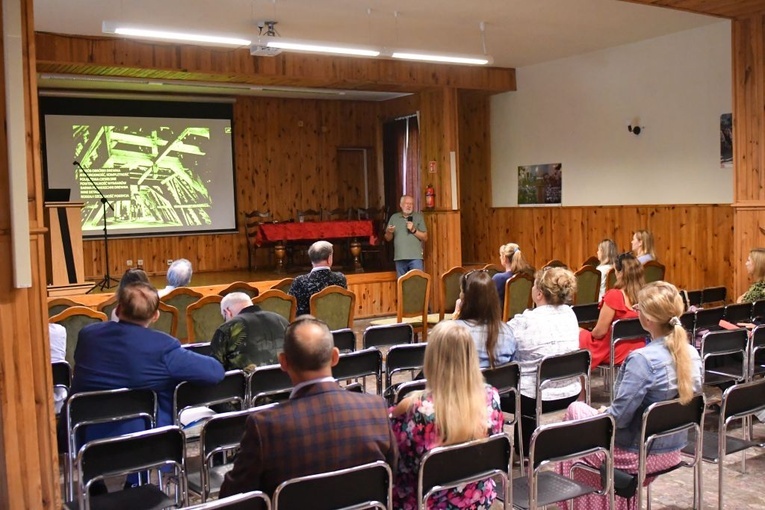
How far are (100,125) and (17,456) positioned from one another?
1001 centimetres

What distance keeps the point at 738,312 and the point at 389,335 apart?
2584 millimetres

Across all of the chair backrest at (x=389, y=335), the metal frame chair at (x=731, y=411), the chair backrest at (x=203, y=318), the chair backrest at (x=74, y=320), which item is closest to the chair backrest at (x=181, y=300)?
the chair backrest at (x=203, y=318)

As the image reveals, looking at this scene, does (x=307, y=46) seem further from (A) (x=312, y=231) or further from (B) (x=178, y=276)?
(A) (x=312, y=231)

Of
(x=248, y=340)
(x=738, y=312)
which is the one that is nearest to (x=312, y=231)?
(x=738, y=312)

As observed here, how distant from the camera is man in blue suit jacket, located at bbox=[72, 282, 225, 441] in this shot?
3574mm

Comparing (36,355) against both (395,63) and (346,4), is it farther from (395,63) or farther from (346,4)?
(395,63)

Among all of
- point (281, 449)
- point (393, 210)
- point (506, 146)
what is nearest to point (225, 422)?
point (281, 449)

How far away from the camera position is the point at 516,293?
7344mm

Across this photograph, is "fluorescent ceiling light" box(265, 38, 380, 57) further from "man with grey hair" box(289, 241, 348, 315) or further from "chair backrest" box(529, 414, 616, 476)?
"chair backrest" box(529, 414, 616, 476)

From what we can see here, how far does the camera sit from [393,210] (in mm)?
13789

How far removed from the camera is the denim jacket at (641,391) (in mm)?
3357

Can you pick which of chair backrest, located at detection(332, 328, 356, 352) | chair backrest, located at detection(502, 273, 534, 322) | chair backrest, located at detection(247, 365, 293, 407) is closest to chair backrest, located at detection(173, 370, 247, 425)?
chair backrest, located at detection(247, 365, 293, 407)

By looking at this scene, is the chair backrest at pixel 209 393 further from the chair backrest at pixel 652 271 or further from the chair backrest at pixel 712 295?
the chair backrest at pixel 652 271

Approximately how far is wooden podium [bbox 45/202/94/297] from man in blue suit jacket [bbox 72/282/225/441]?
5.88 m
